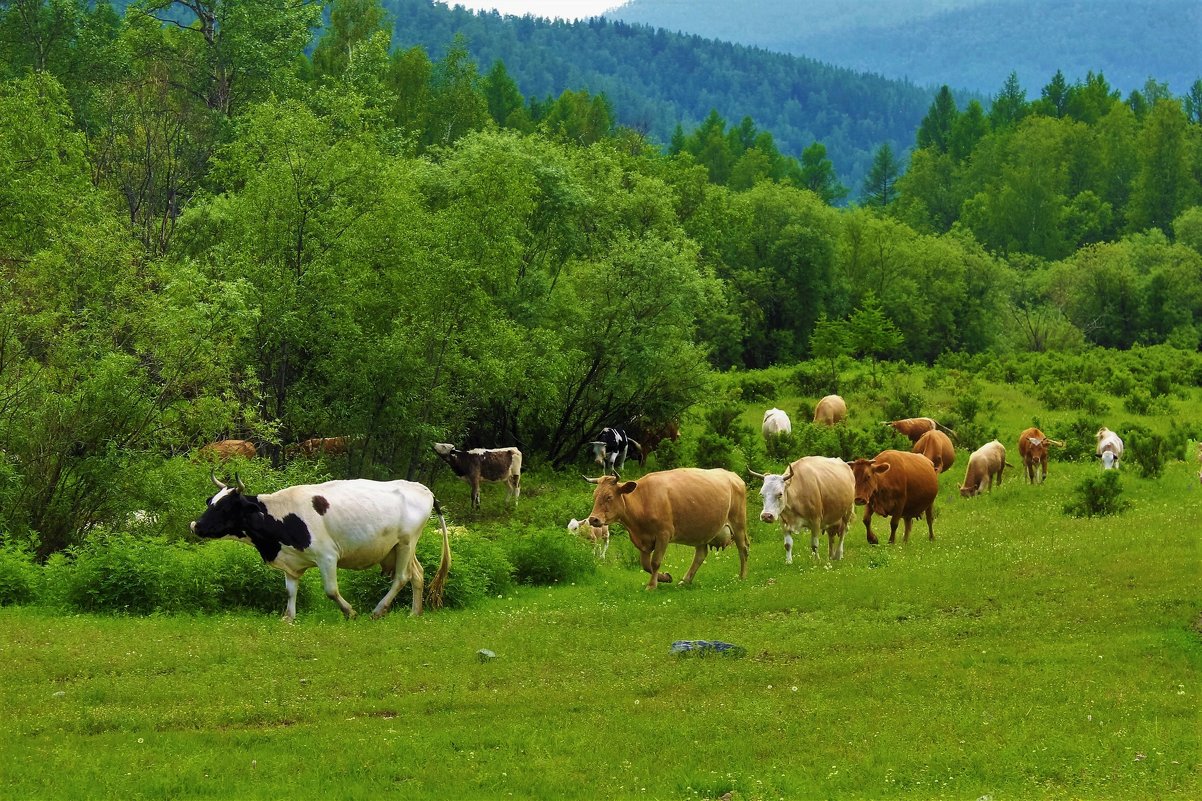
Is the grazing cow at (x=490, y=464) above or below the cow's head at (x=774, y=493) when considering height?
below

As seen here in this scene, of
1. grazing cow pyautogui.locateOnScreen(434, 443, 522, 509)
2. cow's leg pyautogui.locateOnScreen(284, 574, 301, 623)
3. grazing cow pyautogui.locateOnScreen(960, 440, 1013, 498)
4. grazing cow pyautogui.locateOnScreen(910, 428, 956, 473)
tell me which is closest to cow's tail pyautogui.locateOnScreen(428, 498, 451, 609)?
cow's leg pyautogui.locateOnScreen(284, 574, 301, 623)

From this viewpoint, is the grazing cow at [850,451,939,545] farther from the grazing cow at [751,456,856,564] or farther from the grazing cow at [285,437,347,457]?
the grazing cow at [285,437,347,457]

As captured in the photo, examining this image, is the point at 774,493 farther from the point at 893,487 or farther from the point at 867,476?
the point at 893,487

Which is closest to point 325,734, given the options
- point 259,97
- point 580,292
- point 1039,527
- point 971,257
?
point 1039,527

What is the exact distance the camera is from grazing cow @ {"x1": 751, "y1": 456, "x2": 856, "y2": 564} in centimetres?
2369

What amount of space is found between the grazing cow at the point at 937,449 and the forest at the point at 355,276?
1013 cm

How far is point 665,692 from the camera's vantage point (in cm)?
1505

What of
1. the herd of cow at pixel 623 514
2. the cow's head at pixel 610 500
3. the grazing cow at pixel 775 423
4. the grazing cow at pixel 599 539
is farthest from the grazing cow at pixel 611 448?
the cow's head at pixel 610 500

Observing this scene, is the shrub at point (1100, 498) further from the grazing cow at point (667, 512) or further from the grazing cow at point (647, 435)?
the grazing cow at point (647, 435)

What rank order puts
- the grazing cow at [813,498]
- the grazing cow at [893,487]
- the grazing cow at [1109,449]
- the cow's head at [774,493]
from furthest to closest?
the grazing cow at [1109,449] < the grazing cow at [893,487] < the grazing cow at [813,498] < the cow's head at [774,493]

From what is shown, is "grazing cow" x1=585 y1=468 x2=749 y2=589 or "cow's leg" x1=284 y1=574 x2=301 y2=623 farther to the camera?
"grazing cow" x1=585 y1=468 x2=749 y2=589

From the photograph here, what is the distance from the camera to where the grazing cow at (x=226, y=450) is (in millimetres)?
27359

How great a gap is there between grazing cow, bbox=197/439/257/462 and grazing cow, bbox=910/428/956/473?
1844 centimetres

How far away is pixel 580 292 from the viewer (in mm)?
46188
